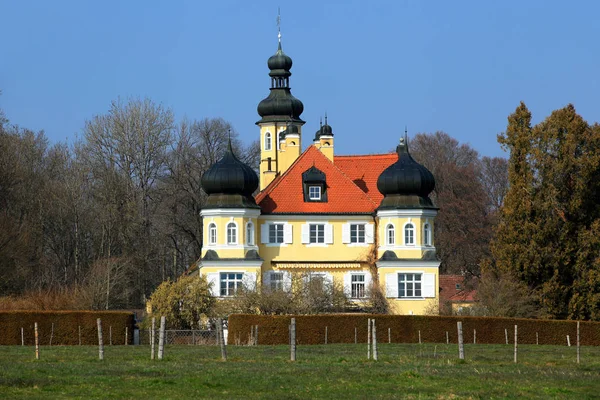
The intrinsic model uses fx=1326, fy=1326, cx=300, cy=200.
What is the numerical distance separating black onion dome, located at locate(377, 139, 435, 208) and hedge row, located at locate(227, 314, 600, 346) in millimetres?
12715

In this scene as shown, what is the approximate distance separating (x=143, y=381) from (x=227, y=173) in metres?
40.2

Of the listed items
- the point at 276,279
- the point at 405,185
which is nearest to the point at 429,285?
the point at 405,185

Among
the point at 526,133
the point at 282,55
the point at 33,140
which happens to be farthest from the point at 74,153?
the point at 526,133

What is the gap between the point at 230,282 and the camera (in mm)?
64688

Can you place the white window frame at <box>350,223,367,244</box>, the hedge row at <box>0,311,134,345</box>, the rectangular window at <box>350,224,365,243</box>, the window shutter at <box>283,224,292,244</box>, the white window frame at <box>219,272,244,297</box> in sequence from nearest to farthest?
1. the hedge row at <box>0,311,134,345</box>
2. the white window frame at <box>219,272,244,297</box>
3. the window shutter at <box>283,224,292,244</box>
4. the white window frame at <box>350,223,367,244</box>
5. the rectangular window at <box>350,224,365,243</box>

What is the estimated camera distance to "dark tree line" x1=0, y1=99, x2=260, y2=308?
74.1 m

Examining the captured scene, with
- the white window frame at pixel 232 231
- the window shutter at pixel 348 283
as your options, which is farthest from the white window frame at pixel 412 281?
the white window frame at pixel 232 231

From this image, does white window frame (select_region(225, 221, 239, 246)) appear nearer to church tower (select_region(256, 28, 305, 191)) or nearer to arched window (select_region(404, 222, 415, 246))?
arched window (select_region(404, 222, 415, 246))

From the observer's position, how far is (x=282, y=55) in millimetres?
80312

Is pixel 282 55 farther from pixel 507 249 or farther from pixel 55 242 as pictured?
pixel 507 249

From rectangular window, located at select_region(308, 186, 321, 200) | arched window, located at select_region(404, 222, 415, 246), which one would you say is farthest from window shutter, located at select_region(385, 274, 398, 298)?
rectangular window, located at select_region(308, 186, 321, 200)

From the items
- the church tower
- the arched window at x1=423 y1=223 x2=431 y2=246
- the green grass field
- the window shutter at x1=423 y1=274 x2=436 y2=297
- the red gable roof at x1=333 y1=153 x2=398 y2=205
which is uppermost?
the church tower

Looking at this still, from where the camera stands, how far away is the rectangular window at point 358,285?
66556 millimetres

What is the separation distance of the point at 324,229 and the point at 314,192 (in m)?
2.02
